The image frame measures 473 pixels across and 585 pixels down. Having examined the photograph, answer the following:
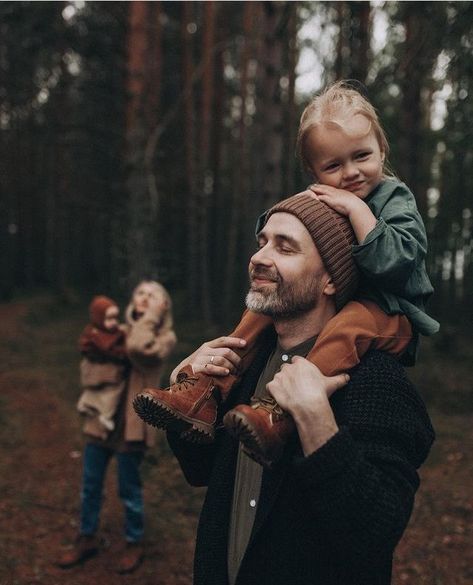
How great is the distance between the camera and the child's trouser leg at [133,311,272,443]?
1918 millimetres

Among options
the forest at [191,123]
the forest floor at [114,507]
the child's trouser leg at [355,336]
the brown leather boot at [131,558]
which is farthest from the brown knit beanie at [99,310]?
the child's trouser leg at [355,336]

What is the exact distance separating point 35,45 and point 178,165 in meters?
5.33

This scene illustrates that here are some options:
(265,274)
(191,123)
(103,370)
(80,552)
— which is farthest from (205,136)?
(265,274)

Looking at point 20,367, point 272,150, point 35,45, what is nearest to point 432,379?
point 272,150

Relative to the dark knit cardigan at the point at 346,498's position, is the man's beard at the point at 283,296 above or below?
above

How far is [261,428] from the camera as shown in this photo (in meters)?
1.70

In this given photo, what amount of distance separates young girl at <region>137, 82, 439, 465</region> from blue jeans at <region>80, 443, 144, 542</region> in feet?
10.2

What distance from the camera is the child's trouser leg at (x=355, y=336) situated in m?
1.85

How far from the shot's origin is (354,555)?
1.74 meters

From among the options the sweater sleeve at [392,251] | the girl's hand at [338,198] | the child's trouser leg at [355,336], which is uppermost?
the girl's hand at [338,198]

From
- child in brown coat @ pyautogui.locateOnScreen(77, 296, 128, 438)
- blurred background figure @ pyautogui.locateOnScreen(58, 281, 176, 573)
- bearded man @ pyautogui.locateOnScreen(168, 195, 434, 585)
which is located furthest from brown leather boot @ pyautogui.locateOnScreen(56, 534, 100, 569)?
bearded man @ pyautogui.locateOnScreen(168, 195, 434, 585)

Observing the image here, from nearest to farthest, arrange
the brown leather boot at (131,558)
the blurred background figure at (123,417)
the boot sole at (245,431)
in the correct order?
the boot sole at (245,431), the blurred background figure at (123,417), the brown leather boot at (131,558)

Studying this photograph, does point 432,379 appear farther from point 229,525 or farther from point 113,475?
point 229,525

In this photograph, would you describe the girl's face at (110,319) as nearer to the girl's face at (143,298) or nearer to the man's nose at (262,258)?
the girl's face at (143,298)
